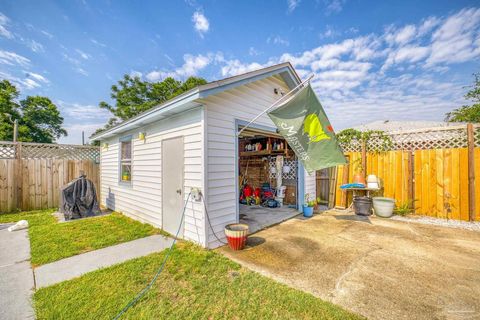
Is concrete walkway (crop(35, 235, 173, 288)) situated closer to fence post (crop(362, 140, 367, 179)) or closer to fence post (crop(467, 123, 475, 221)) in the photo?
fence post (crop(362, 140, 367, 179))

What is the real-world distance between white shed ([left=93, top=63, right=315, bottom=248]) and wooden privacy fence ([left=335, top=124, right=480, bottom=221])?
278 cm

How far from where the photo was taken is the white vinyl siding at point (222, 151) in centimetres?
385

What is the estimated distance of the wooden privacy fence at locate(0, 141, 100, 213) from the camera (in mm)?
6828

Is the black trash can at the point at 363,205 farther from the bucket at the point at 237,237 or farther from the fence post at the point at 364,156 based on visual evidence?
the bucket at the point at 237,237

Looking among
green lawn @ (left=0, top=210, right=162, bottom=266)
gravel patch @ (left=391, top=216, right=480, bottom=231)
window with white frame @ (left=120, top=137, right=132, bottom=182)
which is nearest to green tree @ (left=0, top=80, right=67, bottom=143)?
green lawn @ (left=0, top=210, right=162, bottom=266)

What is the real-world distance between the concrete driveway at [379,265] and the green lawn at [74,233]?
2.57 m

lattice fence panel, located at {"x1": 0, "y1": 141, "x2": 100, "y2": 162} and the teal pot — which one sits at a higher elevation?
lattice fence panel, located at {"x1": 0, "y1": 141, "x2": 100, "y2": 162}

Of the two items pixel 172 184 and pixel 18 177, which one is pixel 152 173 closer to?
pixel 172 184

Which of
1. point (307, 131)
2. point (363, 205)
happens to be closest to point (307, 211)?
point (363, 205)

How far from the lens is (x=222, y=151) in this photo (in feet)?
13.4

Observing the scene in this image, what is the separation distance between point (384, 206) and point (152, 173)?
22.2 feet

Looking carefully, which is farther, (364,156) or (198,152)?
(364,156)

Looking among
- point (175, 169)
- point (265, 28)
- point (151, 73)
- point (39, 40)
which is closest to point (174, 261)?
point (175, 169)

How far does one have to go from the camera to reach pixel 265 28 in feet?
22.3
